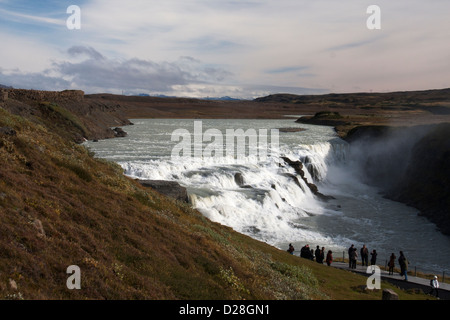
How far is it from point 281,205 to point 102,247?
26.6 metres

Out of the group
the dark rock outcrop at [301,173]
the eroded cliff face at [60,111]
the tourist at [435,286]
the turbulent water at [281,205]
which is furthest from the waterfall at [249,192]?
the eroded cliff face at [60,111]

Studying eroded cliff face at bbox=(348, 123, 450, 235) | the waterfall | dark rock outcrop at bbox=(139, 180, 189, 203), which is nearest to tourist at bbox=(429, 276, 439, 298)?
the waterfall

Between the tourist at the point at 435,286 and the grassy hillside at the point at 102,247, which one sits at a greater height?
the grassy hillside at the point at 102,247

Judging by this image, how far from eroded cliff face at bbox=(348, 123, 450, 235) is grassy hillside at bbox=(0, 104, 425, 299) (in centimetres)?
2729

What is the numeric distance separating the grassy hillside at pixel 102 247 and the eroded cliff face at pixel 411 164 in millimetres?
27286

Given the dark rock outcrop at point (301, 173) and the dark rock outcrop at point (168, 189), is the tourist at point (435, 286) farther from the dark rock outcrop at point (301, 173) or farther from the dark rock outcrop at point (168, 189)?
the dark rock outcrop at point (301, 173)

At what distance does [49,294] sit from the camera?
7020mm

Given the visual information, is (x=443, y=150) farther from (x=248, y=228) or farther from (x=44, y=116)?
(x=44, y=116)

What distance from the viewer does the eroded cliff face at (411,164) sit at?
3997cm

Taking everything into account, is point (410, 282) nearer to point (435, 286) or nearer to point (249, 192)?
point (435, 286)

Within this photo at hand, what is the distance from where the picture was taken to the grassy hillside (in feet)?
25.2

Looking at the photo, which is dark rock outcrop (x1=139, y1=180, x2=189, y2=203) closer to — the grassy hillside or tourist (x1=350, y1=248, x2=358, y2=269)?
the grassy hillside

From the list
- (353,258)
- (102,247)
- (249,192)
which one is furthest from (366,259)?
(102,247)
